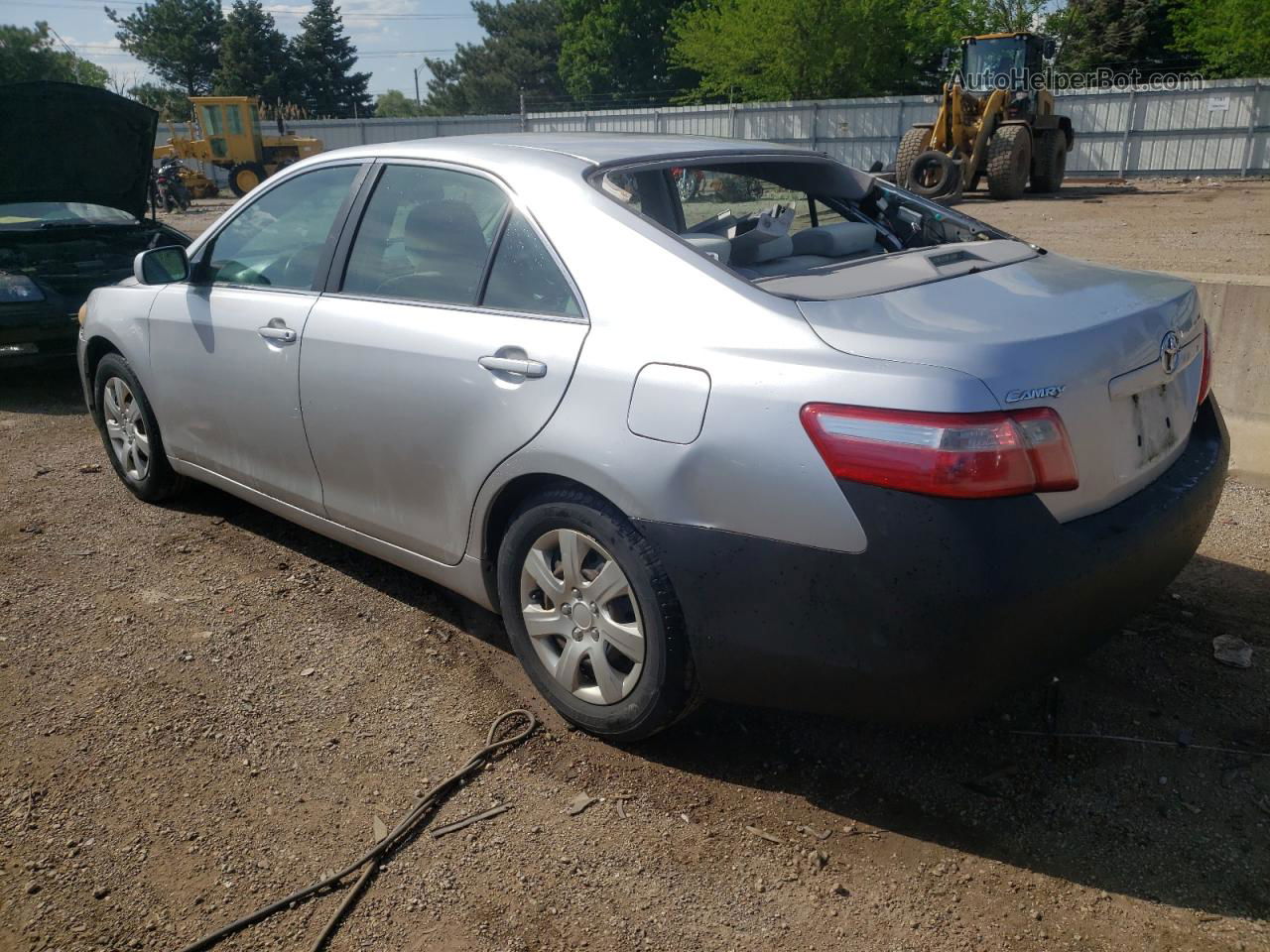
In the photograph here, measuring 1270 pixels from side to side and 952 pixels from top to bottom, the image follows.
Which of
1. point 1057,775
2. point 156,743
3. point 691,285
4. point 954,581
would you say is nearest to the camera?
point 954,581

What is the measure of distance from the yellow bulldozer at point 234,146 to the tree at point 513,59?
3372 cm

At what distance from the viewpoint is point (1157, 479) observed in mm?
2754

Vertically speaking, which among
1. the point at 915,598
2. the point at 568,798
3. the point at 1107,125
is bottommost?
the point at 568,798

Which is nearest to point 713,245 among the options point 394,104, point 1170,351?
point 1170,351

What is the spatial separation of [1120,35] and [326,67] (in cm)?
4664

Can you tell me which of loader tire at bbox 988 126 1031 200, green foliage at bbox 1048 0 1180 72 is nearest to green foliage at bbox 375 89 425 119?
green foliage at bbox 1048 0 1180 72

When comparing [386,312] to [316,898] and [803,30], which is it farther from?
[803,30]

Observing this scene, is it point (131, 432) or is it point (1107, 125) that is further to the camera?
point (1107, 125)

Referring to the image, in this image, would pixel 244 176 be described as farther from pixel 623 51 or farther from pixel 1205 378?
pixel 1205 378

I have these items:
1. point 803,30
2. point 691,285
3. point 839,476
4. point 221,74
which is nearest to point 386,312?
point 691,285

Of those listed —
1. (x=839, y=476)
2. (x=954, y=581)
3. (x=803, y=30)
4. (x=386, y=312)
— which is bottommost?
(x=954, y=581)

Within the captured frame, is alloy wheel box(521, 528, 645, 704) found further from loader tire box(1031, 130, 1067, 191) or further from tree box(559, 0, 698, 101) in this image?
tree box(559, 0, 698, 101)

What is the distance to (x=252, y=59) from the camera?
208 feet

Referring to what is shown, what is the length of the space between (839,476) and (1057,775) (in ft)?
3.88
